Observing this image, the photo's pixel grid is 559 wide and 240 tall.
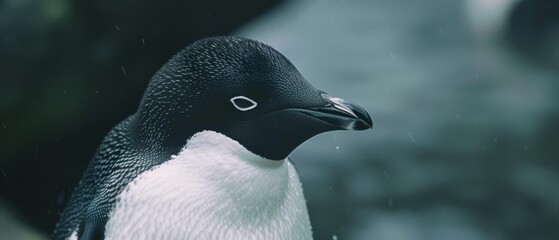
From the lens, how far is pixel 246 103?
62.1 inches

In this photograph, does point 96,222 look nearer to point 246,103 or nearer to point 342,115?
point 246,103

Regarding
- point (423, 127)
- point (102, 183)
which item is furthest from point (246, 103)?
point (423, 127)

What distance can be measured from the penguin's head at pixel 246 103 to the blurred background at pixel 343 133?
152 cm

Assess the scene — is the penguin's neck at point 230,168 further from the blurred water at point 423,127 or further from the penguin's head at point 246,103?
the blurred water at point 423,127

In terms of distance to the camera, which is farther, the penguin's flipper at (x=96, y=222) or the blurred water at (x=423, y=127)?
the blurred water at (x=423, y=127)

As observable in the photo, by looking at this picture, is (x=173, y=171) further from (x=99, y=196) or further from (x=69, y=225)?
(x=69, y=225)

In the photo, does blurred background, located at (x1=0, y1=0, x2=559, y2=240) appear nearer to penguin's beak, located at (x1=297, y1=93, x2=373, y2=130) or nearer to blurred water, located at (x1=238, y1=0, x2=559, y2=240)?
blurred water, located at (x1=238, y1=0, x2=559, y2=240)

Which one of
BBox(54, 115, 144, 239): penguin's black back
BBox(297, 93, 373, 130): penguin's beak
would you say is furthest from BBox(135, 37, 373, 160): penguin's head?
BBox(54, 115, 144, 239): penguin's black back

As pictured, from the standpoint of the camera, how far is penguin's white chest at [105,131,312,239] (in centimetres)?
162

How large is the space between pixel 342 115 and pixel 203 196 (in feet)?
1.07

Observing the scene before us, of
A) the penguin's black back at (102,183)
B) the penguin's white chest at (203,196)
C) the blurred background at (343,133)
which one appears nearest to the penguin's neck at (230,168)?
the penguin's white chest at (203,196)

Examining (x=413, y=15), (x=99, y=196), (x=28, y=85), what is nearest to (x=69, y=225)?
(x=99, y=196)

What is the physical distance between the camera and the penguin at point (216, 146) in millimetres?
1572

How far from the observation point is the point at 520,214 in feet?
10.3
